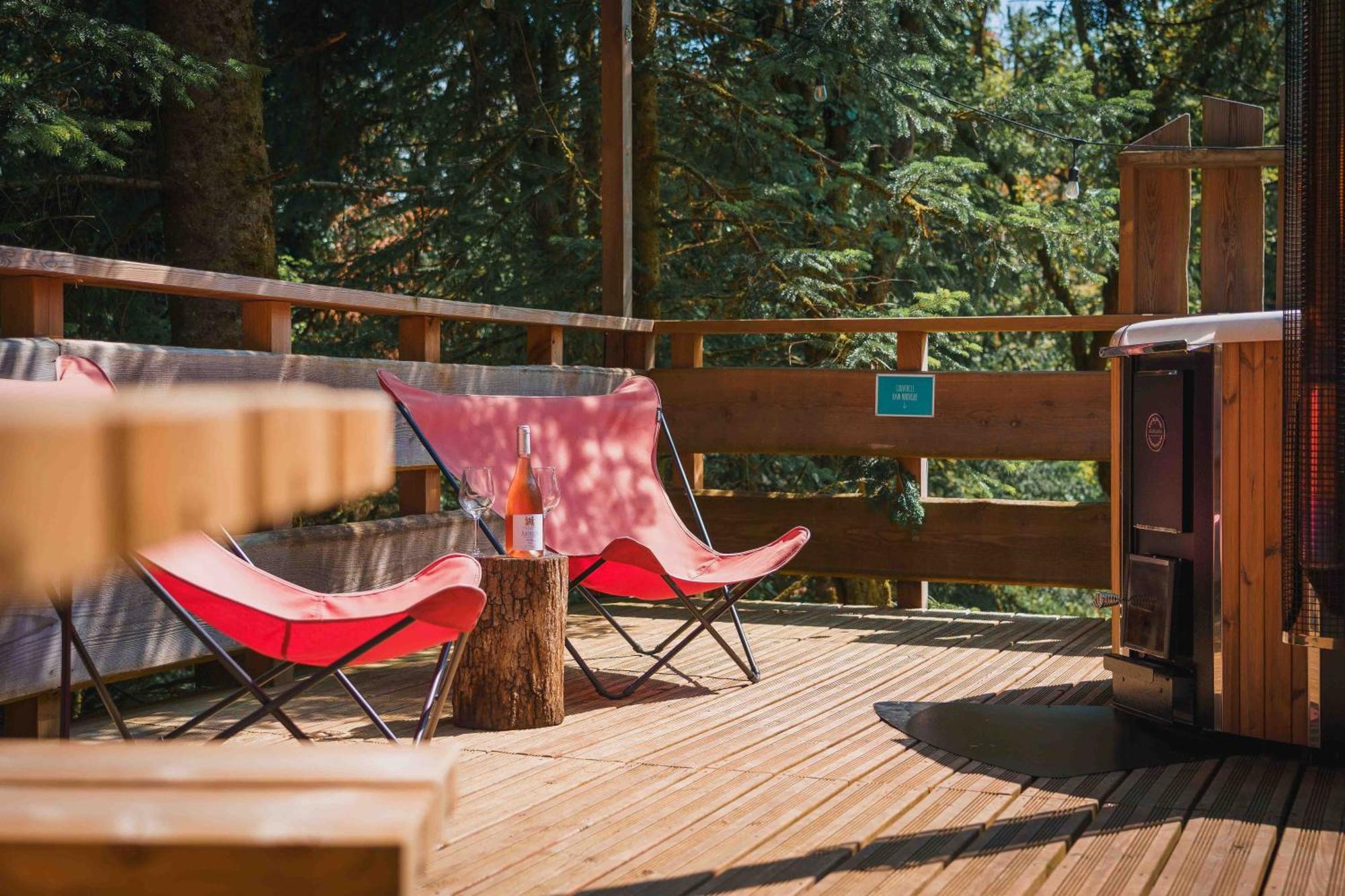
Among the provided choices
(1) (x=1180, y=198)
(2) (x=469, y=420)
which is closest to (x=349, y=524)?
(2) (x=469, y=420)

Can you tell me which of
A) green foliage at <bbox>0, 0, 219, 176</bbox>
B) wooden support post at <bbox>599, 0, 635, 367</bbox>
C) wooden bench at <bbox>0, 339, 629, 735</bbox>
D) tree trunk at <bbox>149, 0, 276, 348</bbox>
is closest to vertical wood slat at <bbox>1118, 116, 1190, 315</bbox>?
wooden support post at <bbox>599, 0, 635, 367</bbox>

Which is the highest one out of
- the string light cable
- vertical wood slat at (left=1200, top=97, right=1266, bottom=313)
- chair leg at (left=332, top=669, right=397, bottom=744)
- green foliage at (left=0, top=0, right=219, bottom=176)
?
the string light cable

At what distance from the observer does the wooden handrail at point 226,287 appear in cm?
284

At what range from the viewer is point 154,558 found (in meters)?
2.35

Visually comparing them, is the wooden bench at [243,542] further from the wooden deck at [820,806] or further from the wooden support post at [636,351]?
the wooden support post at [636,351]

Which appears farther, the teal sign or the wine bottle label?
the teal sign

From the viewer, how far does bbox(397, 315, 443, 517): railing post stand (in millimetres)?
4531

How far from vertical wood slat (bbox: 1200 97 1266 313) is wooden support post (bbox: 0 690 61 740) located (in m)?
3.42

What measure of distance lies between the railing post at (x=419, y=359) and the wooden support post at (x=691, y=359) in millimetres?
1574

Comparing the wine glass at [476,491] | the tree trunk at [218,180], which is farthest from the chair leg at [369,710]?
the tree trunk at [218,180]

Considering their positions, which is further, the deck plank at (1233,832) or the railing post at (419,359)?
the railing post at (419,359)

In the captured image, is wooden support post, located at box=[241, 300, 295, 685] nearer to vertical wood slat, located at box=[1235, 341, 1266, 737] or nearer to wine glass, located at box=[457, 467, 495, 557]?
wine glass, located at box=[457, 467, 495, 557]

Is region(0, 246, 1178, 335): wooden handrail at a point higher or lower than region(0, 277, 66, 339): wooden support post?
higher

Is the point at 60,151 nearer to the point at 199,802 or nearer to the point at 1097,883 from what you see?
the point at 1097,883
